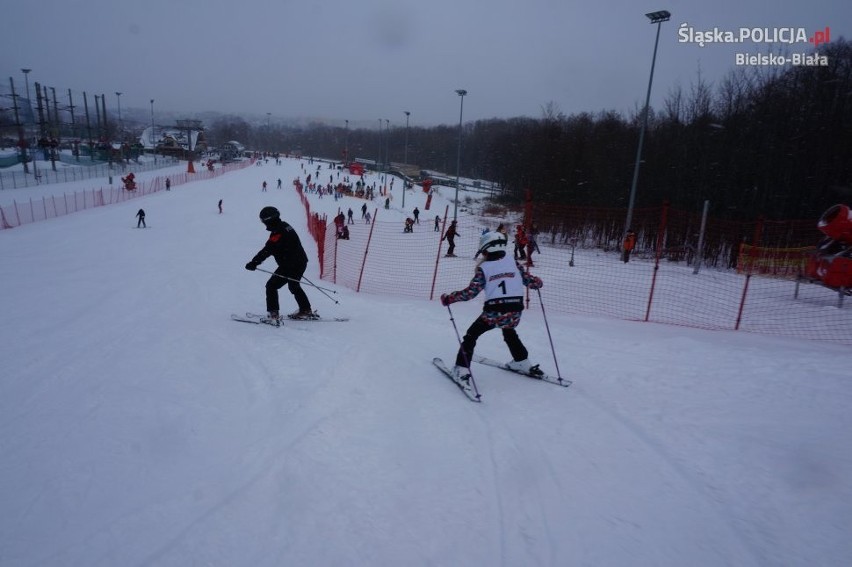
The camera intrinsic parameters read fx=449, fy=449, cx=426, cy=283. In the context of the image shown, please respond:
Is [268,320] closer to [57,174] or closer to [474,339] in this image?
[474,339]

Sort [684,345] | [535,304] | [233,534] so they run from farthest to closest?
[535,304] → [684,345] → [233,534]

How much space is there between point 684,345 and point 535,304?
11.5 ft

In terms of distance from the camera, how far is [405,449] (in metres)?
3.73

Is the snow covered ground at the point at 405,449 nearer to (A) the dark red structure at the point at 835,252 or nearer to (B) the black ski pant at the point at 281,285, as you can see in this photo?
(B) the black ski pant at the point at 281,285

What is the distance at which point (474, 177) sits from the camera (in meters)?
108

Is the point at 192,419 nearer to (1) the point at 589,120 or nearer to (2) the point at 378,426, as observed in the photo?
(2) the point at 378,426

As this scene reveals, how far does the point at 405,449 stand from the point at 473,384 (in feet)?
3.97

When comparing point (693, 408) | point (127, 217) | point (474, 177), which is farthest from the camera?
point (474, 177)

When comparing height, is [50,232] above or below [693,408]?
below

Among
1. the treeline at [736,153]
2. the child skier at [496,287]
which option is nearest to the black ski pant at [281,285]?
the child skier at [496,287]

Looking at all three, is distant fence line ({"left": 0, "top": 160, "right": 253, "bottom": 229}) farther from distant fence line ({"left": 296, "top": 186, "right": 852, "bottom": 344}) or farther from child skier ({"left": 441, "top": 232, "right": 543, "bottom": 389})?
child skier ({"left": 441, "top": 232, "right": 543, "bottom": 389})

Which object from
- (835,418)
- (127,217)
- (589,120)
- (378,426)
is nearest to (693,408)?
(835,418)

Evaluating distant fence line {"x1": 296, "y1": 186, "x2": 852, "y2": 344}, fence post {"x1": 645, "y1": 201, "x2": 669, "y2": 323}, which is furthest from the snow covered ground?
distant fence line {"x1": 296, "y1": 186, "x2": 852, "y2": 344}

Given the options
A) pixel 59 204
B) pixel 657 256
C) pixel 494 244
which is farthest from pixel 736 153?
pixel 59 204
